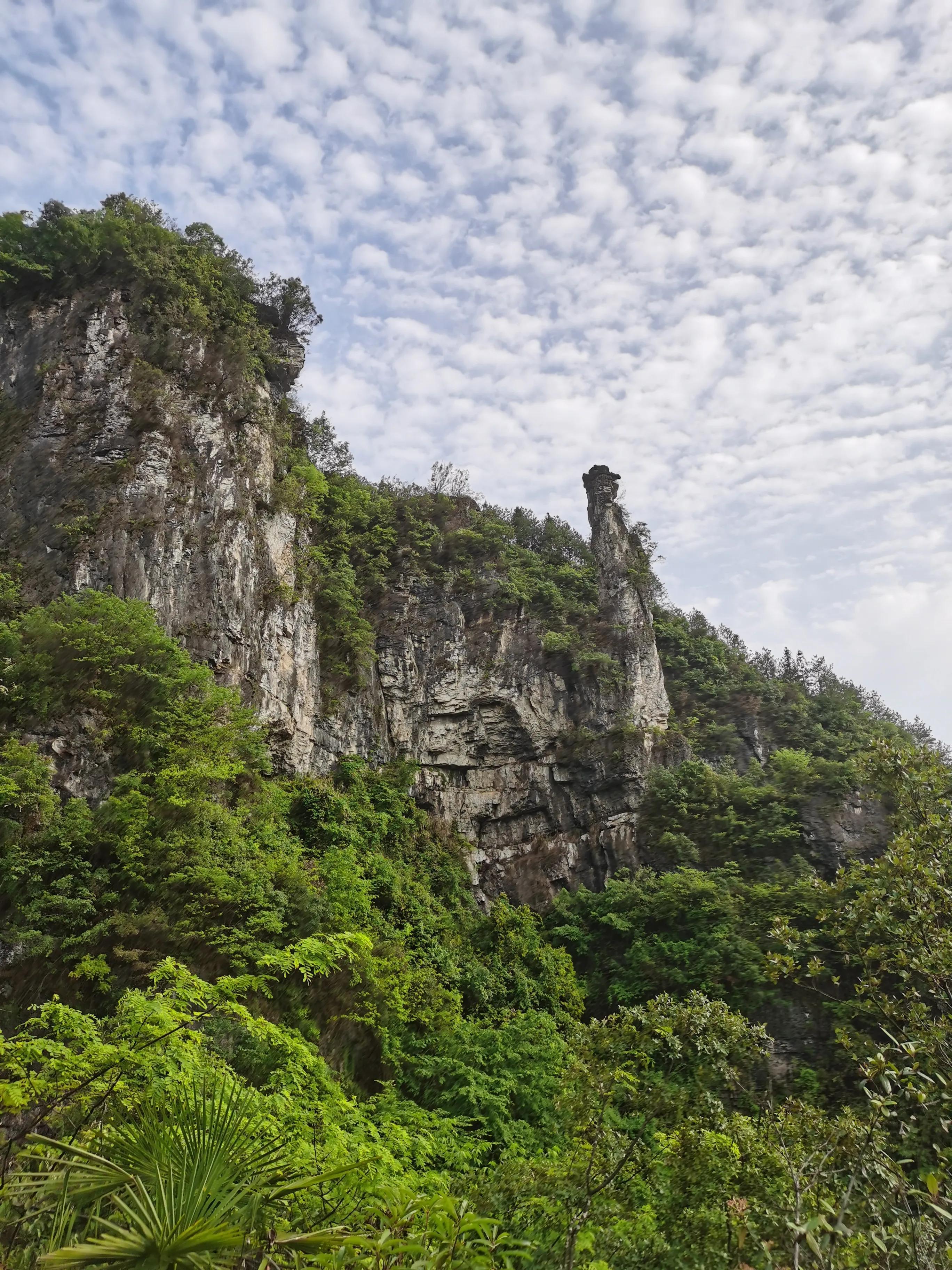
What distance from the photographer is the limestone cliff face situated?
15492 mm

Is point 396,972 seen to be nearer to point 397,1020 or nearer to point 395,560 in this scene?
point 397,1020

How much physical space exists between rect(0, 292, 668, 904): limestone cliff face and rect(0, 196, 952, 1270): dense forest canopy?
87cm

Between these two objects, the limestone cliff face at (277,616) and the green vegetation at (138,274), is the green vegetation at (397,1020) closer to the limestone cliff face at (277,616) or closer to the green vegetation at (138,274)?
the limestone cliff face at (277,616)

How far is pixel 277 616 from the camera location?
59.6 feet

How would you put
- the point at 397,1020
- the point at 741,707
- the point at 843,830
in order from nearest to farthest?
1. the point at 397,1020
2. the point at 843,830
3. the point at 741,707

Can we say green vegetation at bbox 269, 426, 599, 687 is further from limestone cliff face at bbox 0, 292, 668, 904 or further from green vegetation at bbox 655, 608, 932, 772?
green vegetation at bbox 655, 608, 932, 772

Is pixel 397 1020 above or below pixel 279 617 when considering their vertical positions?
below

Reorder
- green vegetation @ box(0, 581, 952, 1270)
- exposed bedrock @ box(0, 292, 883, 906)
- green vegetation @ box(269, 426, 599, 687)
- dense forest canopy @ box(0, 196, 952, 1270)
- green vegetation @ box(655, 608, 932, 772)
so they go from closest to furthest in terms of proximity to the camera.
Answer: green vegetation @ box(0, 581, 952, 1270)
dense forest canopy @ box(0, 196, 952, 1270)
exposed bedrock @ box(0, 292, 883, 906)
green vegetation @ box(269, 426, 599, 687)
green vegetation @ box(655, 608, 932, 772)

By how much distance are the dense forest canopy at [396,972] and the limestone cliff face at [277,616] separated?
0.87 meters

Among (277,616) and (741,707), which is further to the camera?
→ (741,707)

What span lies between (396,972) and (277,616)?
999 cm

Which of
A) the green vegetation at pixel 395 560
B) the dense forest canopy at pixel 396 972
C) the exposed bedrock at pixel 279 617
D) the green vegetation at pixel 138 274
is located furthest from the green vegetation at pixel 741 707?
the green vegetation at pixel 138 274

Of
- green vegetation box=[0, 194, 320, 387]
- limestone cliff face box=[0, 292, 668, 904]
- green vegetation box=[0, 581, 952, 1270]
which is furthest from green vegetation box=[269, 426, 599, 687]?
green vegetation box=[0, 581, 952, 1270]

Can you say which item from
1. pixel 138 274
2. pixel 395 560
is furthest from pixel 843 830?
pixel 138 274
